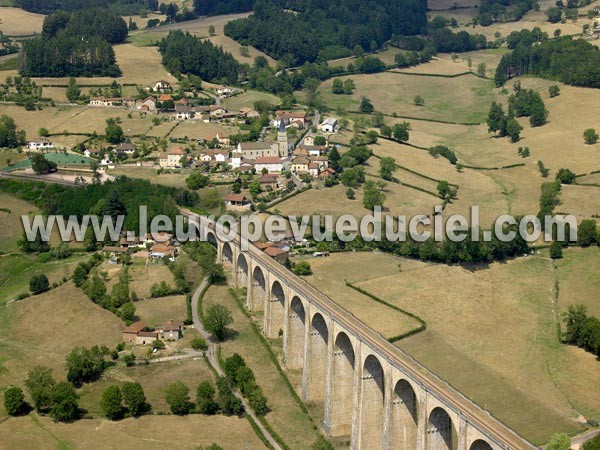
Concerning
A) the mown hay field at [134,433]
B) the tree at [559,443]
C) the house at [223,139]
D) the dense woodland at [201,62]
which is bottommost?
the mown hay field at [134,433]

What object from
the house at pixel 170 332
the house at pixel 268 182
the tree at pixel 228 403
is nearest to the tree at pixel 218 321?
the house at pixel 170 332

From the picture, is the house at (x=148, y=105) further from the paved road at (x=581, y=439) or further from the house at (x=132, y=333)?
the paved road at (x=581, y=439)

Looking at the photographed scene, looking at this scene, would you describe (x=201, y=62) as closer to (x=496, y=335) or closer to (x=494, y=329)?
(x=494, y=329)

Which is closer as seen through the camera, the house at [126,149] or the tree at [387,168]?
the tree at [387,168]

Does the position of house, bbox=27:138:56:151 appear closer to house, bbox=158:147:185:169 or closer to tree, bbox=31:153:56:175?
tree, bbox=31:153:56:175

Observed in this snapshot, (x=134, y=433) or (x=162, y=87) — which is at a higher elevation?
(x=162, y=87)

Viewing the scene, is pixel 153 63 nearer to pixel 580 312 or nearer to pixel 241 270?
pixel 241 270

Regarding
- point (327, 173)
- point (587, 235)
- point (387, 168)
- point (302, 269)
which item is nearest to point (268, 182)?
point (327, 173)
